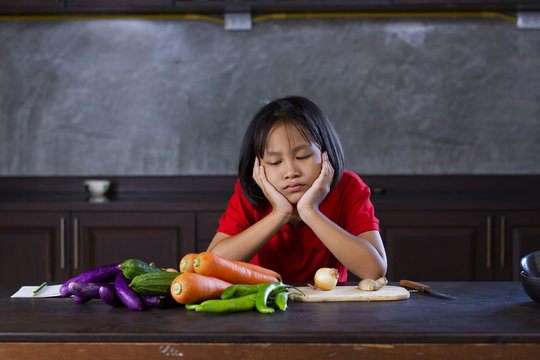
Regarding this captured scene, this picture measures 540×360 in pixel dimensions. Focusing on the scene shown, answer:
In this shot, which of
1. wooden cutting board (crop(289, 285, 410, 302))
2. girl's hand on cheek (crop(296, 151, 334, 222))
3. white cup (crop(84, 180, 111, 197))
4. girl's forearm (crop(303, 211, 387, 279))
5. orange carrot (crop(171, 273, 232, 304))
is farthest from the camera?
white cup (crop(84, 180, 111, 197))

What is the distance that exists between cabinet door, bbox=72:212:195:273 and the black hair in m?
1.10

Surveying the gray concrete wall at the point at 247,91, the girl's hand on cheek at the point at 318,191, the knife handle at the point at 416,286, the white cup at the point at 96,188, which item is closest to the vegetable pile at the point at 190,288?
the knife handle at the point at 416,286

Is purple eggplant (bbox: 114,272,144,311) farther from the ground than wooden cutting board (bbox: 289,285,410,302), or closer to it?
farther from the ground

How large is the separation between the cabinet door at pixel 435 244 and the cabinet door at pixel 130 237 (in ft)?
3.36

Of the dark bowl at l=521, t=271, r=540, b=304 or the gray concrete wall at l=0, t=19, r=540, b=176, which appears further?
the gray concrete wall at l=0, t=19, r=540, b=176

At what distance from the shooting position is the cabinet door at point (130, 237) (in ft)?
9.50

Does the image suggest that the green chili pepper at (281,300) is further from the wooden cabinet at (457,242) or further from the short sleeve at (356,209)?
the wooden cabinet at (457,242)

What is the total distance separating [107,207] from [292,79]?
1.36 metres

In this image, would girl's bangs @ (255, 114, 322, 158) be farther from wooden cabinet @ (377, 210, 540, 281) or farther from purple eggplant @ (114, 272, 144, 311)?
wooden cabinet @ (377, 210, 540, 281)

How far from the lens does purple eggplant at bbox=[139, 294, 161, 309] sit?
3.93 feet

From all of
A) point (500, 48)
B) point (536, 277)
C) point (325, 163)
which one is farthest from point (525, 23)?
point (536, 277)

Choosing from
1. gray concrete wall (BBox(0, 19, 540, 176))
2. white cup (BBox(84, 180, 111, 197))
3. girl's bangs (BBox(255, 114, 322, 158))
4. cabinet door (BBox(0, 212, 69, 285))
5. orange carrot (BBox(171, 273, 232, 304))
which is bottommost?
cabinet door (BBox(0, 212, 69, 285))

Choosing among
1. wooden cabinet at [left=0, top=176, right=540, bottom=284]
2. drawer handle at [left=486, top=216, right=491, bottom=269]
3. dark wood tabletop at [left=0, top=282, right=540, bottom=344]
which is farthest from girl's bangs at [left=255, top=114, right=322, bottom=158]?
drawer handle at [left=486, top=216, right=491, bottom=269]

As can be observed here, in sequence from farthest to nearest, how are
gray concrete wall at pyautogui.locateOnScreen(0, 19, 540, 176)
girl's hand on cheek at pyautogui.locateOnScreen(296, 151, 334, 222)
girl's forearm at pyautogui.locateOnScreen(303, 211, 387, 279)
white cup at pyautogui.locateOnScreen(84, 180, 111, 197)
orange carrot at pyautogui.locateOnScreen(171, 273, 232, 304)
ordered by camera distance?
gray concrete wall at pyautogui.locateOnScreen(0, 19, 540, 176), white cup at pyautogui.locateOnScreen(84, 180, 111, 197), girl's hand on cheek at pyautogui.locateOnScreen(296, 151, 334, 222), girl's forearm at pyautogui.locateOnScreen(303, 211, 387, 279), orange carrot at pyautogui.locateOnScreen(171, 273, 232, 304)
